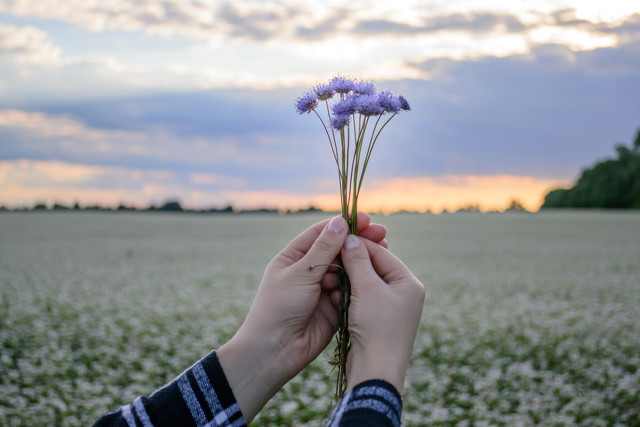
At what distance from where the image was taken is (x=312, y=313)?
2.19 metres

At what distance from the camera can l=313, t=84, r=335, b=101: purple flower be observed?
227cm

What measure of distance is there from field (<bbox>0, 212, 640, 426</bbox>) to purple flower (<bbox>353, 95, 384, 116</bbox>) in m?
4.27

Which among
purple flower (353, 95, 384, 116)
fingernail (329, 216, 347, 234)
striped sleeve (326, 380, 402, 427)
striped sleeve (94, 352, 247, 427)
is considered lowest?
striped sleeve (94, 352, 247, 427)

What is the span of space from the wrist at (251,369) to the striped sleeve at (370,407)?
0.45m

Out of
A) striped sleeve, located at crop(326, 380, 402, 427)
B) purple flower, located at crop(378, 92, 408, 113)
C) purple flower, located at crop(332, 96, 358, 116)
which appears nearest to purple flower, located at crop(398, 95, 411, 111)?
purple flower, located at crop(378, 92, 408, 113)

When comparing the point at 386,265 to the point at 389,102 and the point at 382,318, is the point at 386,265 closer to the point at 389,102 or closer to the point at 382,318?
the point at 382,318

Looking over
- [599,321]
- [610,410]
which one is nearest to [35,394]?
[610,410]

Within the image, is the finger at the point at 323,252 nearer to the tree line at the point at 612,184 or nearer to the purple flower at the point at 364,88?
→ the purple flower at the point at 364,88

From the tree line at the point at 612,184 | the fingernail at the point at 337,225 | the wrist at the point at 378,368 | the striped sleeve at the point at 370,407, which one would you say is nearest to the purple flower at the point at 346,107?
the fingernail at the point at 337,225

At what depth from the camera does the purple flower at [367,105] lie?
7.04 ft

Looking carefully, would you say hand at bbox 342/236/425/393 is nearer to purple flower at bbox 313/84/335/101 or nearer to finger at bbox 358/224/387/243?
finger at bbox 358/224/387/243

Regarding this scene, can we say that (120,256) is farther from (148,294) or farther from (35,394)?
(35,394)

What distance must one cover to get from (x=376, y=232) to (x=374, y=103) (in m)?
0.56

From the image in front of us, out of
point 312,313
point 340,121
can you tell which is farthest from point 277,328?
point 340,121
